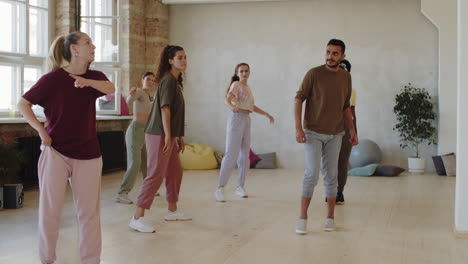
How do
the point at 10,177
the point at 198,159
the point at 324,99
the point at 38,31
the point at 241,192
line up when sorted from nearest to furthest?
the point at 324,99
the point at 10,177
the point at 241,192
the point at 38,31
the point at 198,159

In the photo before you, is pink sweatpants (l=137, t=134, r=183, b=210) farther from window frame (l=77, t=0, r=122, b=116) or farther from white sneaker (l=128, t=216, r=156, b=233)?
window frame (l=77, t=0, r=122, b=116)

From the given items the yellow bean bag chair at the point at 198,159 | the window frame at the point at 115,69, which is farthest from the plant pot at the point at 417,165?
the window frame at the point at 115,69

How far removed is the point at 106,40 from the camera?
9875 mm

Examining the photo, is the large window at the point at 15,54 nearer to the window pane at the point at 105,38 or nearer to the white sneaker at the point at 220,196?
the window pane at the point at 105,38

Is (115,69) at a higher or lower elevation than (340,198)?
higher

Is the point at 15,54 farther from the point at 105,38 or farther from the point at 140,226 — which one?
the point at 140,226

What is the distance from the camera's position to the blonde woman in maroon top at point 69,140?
136 inches

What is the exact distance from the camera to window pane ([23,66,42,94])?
27.2ft

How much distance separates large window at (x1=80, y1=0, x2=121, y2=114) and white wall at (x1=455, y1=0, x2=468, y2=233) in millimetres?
6224

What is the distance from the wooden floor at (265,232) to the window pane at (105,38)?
3.04 m

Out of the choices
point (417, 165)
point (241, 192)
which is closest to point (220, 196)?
point (241, 192)

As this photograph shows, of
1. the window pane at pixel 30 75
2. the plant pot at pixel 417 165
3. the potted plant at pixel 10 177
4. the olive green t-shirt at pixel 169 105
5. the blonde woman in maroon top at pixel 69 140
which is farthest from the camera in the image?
the plant pot at pixel 417 165

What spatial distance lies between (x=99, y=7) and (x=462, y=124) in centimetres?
688

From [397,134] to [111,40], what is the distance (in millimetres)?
5259
